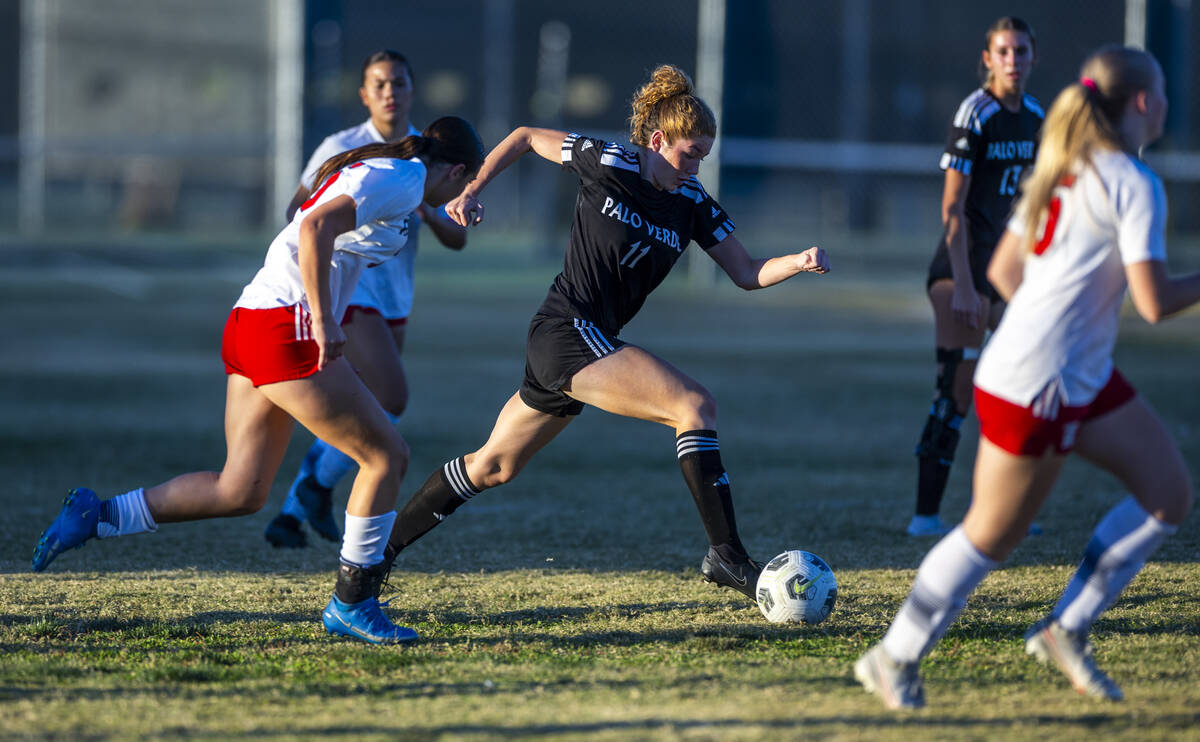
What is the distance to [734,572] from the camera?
15.6 ft

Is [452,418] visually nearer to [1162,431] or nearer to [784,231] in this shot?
[1162,431]

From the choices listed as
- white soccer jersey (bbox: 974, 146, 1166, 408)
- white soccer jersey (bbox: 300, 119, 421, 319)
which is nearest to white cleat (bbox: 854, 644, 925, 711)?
white soccer jersey (bbox: 974, 146, 1166, 408)

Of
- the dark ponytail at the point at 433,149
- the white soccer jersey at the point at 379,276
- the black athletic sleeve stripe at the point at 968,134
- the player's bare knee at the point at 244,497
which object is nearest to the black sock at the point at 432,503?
the player's bare knee at the point at 244,497

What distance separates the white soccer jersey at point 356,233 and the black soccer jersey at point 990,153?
269cm

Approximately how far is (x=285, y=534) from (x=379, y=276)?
1.25 metres

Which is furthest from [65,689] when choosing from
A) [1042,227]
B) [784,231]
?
Result: [784,231]

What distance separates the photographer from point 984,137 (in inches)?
245

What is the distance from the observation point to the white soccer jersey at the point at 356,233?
4.43 m

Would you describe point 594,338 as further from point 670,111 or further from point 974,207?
point 974,207

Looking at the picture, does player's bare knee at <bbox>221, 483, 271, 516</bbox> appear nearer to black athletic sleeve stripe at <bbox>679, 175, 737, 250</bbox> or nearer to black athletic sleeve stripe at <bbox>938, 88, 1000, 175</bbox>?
black athletic sleeve stripe at <bbox>679, 175, 737, 250</bbox>

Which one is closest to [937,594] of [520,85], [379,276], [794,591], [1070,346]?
[1070,346]

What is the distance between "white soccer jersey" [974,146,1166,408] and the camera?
3490 millimetres

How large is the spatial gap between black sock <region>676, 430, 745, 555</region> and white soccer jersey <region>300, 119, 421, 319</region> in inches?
86.9

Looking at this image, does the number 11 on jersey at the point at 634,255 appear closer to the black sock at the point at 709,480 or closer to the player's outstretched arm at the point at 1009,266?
the black sock at the point at 709,480
